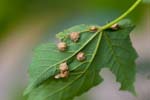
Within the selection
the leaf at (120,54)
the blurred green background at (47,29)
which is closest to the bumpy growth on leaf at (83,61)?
the leaf at (120,54)

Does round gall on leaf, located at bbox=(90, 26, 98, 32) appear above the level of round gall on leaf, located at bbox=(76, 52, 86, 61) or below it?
above

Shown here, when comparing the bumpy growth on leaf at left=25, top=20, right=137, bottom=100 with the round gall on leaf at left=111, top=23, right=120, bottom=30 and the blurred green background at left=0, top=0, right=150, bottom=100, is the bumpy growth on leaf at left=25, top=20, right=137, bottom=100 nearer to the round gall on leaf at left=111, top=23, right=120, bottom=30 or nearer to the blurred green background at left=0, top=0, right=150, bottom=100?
the round gall on leaf at left=111, top=23, right=120, bottom=30

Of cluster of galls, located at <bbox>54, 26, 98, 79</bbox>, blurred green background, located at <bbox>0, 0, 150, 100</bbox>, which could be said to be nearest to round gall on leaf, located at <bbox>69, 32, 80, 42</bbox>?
cluster of galls, located at <bbox>54, 26, 98, 79</bbox>

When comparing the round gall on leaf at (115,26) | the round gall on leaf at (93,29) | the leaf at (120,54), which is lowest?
the leaf at (120,54)

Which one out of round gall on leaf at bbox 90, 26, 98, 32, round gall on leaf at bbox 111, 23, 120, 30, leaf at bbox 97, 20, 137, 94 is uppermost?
round gall on leaf at bbox 90, 26, 98, 32

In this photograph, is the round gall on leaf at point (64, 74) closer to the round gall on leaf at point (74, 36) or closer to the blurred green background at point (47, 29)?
Answer: the round gall on leaf at point (74, 36)

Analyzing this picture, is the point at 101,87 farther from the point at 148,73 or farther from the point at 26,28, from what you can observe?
the point at 26,28

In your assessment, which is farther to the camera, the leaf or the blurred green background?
the blurred green background
